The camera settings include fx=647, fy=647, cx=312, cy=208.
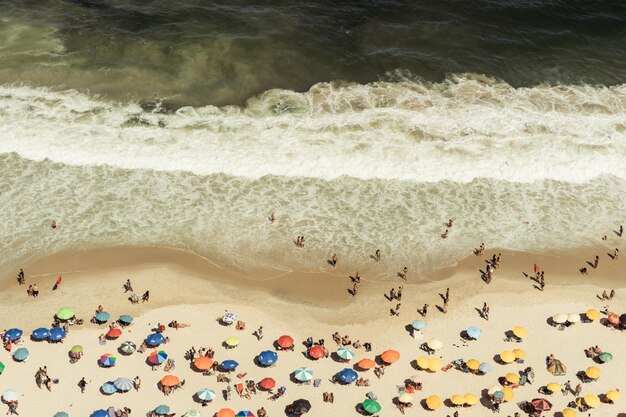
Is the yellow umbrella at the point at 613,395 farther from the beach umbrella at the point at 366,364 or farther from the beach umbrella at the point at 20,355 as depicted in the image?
the beach umbrella at the point at 20,355

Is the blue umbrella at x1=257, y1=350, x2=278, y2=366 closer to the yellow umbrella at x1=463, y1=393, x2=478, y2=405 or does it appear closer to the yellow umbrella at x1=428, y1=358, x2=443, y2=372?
the yellow umbrella at x1=428, y1=358, x2=443, y2=372

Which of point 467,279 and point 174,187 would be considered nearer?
point 467,279

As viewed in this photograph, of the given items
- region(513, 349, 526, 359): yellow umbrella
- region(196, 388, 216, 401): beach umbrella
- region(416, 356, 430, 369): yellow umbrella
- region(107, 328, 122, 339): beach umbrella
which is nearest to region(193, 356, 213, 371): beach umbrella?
region(196, 388, 216, 401): beach umbrella

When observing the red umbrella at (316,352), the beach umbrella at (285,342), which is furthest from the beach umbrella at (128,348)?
the red umbrella at (316,352)

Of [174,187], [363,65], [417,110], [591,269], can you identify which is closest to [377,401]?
[591,269]

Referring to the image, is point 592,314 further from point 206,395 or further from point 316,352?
point 206,395

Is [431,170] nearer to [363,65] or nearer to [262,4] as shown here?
[363,65]
